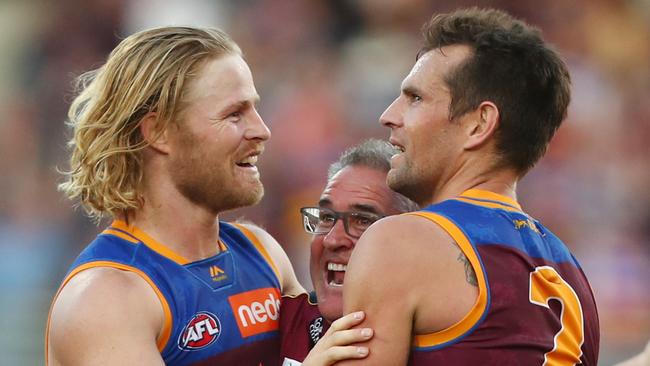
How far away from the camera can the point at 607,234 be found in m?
9.71

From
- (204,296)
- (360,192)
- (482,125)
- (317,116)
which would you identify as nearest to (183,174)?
(204,296)

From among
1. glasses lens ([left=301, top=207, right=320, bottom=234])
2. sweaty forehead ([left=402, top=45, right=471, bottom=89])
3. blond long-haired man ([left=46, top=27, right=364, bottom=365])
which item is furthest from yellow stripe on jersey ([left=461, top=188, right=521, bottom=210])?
blond long-haired man ([left=46, top=27, right=364, bottom=365])

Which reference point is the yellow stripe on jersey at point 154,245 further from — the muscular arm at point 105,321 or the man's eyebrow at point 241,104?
the man's eyebrow at point 241,104

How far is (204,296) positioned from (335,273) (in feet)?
1.97

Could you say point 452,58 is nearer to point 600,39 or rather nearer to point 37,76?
point 600,39

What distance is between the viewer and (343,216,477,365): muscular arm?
11.2ft

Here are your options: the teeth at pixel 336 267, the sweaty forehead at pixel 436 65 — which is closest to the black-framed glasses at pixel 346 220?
the teeth at pixel 336 267

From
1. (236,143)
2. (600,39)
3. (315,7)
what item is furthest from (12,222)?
(236,143)

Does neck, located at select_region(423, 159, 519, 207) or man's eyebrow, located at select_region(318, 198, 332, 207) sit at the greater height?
neck, located at select_region(423, 159, 519, 207)

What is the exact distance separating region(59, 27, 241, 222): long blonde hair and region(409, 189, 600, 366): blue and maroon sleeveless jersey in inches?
53.0

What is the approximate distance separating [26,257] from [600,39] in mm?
6462

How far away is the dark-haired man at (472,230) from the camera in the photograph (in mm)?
3414

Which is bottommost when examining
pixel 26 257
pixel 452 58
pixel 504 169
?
pixel 26 257

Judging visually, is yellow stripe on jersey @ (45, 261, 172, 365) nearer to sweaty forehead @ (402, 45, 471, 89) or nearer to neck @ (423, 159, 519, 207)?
neck @ (423, 159, 519, 207)
